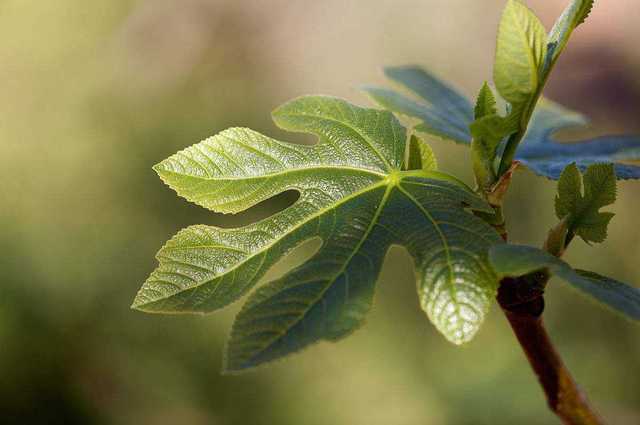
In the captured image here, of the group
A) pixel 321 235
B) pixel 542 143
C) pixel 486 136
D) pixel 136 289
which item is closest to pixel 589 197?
pixel 486 136

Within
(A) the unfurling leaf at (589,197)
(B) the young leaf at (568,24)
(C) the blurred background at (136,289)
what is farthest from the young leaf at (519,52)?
(C) the blurred background at (136,289)

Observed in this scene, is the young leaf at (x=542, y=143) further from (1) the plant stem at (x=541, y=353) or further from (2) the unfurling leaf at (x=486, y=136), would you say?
(1) the plant stem at (x=541, y=353)

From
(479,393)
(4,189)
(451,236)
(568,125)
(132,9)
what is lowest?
(479,393)

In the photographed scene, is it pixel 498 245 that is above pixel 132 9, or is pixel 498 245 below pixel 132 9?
below

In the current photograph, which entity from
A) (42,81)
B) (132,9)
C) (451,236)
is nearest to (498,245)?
(451,236)

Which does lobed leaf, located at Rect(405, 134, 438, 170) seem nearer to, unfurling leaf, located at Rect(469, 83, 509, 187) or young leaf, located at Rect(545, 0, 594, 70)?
unfurling leaf, located at Rect(469, 83, 509, 187)

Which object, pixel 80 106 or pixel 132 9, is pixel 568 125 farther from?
pixel 132 9

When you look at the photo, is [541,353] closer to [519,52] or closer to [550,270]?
[550,270]

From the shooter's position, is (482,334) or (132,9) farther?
(132,9)
